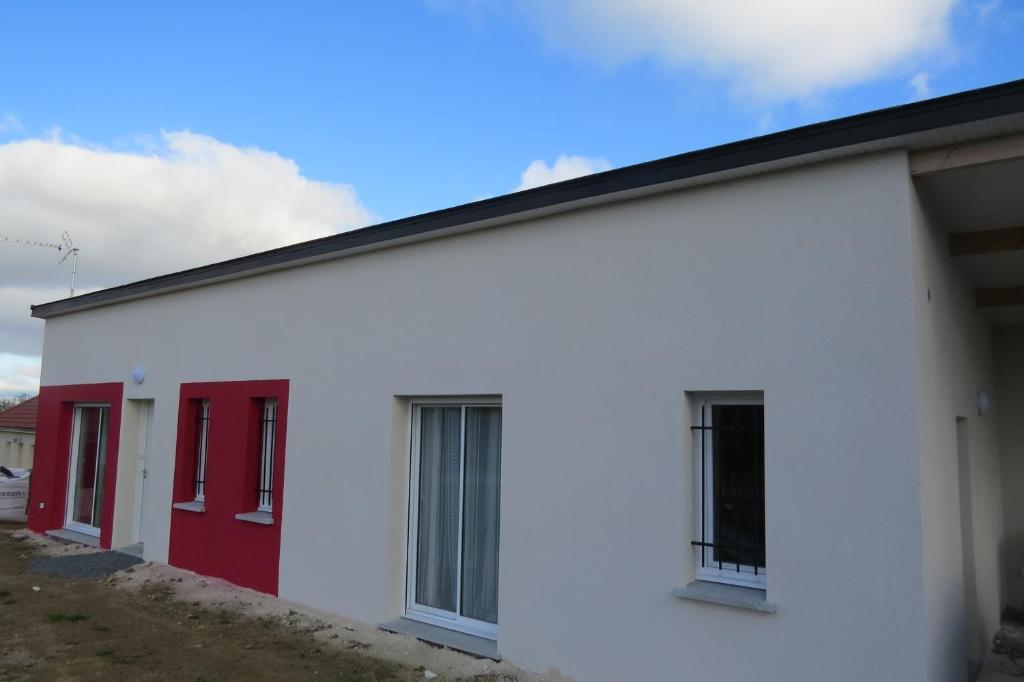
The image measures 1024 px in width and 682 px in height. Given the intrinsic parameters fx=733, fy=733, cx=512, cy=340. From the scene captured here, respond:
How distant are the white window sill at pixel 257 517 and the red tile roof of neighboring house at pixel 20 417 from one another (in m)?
11.9

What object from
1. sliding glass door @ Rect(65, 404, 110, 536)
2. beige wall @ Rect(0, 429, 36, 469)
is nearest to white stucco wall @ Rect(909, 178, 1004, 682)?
sliding glass door @ Rect(65, 404, 110, 536)

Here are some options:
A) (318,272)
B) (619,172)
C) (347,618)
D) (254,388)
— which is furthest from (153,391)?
(619,172)

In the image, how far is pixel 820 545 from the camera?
4758 millimetres

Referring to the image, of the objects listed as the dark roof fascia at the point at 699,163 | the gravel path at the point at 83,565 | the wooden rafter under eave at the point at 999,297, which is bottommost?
the gravel path at the point at 83,565

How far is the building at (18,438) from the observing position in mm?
17953

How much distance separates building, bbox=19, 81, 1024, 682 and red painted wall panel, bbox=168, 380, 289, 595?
0.04 metres

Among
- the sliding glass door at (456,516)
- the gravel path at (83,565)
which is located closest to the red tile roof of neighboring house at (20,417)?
the gravel path at (83,565)

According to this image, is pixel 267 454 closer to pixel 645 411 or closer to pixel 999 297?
pixel 645 411

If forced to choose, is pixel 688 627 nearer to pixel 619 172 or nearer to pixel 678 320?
pixel 678 320

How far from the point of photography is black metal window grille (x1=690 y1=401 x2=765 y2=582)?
529 centimetres

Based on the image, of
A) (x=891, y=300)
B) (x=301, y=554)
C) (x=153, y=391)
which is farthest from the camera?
(x=153, y=391)

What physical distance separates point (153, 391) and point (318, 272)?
407 centimetres

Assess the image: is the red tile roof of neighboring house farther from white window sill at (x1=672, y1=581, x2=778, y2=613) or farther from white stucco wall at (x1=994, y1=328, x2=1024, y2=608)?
white stucco wall at (x1=994, y1=328, x2=1024, y2=608)

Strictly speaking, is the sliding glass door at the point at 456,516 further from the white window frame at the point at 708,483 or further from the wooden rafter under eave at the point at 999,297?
the wooden rafter under eave at the point at 999,297
